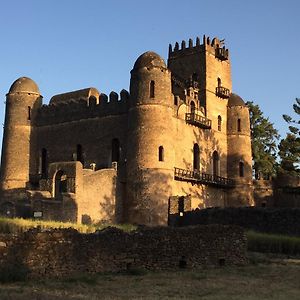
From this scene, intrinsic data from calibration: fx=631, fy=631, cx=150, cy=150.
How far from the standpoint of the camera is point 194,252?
1766 cm

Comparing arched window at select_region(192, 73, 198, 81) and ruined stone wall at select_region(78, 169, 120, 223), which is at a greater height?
arched window at select_region(192, 73, 198, 81)

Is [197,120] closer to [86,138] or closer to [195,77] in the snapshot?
[195,77]

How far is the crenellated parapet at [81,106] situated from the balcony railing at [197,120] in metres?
4.29

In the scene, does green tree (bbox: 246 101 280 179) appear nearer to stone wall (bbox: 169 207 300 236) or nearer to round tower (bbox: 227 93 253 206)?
round tower (bbox: 227 93 253 206)

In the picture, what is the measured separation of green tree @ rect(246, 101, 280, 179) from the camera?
5212cm

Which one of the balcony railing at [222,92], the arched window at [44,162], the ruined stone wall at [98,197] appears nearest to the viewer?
the ruined stone wall at [98,197]

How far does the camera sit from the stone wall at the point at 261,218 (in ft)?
88.7

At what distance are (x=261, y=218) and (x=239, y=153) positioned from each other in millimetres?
16417

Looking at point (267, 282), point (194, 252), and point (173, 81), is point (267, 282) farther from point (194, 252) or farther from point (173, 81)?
point (173, 81)

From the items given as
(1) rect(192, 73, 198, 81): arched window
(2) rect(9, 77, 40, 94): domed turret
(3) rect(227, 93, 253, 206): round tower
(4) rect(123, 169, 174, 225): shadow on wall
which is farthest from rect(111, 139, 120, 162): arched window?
(3) rect(227, 93, 253, 206): round tower

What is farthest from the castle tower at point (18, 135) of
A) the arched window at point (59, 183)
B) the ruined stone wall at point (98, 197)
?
the ruined stone wall at point (98, 197)

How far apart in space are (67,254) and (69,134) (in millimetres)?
26669

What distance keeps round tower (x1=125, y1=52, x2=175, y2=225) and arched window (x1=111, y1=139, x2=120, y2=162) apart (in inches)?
91.7

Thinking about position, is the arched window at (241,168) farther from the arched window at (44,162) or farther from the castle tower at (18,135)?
the castle tower at (18,135)
